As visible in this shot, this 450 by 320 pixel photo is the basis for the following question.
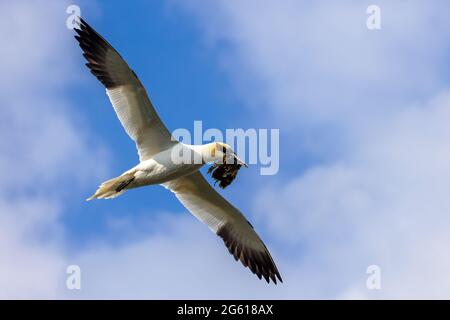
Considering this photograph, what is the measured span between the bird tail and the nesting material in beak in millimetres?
1464

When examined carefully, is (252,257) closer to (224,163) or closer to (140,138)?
(224,163)

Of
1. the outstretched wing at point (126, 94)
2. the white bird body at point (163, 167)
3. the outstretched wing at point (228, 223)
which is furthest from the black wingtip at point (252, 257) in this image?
the outstretched wing at point (126, 94)

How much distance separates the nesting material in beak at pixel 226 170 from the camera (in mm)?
15656

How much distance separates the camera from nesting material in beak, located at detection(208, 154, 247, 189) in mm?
15656

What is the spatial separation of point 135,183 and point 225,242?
2571 millimetres

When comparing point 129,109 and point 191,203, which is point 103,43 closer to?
point 129,109

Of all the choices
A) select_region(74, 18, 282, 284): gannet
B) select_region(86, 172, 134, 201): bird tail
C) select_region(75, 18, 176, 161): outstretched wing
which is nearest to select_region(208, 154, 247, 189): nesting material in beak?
select_region(74, 18, 282, 284): gannet

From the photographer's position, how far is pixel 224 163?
618 inches

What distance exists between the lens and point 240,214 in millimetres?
17188

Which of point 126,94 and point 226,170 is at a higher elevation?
point 126,94

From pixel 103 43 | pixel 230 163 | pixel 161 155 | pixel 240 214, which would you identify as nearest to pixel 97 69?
pixel 103 43

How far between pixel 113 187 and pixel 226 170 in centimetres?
197

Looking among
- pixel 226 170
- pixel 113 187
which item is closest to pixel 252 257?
pixel 226 170

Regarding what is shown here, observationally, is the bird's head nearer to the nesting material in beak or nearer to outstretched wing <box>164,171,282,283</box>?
the nesting material in beak
